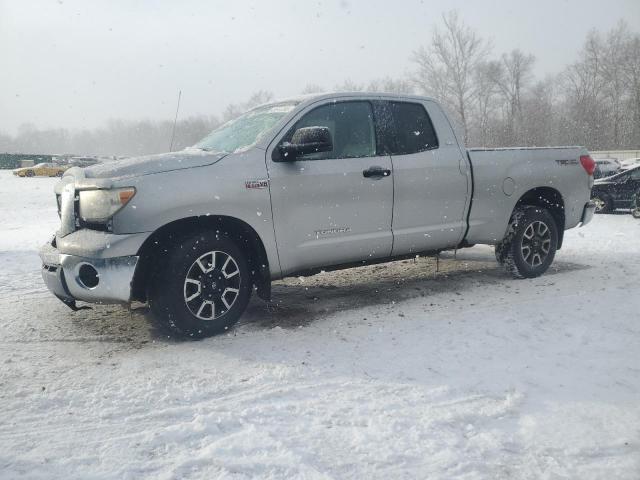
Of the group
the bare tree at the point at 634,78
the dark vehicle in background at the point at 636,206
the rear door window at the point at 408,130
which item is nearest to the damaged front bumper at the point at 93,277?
the rear door window at the point at 408,130

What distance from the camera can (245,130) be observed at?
4.70 metres

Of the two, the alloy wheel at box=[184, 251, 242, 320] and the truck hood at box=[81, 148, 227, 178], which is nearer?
the truck hood at box=[81, 148, 227, 178]

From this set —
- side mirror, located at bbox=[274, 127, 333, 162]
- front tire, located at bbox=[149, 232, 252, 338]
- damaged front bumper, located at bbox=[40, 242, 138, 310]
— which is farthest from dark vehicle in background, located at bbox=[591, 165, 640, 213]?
damaged front bumper, located at bbox=[40, 242, 138, 310]

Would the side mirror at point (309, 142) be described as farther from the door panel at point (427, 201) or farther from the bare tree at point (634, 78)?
the bare tree at point (634, 78)

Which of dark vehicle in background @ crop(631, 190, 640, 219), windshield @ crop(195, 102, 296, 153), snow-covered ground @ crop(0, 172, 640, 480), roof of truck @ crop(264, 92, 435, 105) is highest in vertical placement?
roof of truck @ crop(264, 92, 435, 105)

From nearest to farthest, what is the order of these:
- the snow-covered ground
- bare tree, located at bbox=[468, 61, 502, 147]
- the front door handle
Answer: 1. the snow-covered ground
2. the front door handle
3. bare tree, located at bbox=[468, 61, 502, 147]

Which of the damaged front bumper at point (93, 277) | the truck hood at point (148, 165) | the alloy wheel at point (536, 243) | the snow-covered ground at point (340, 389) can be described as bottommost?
the snow-covered ground at point (340, 389)

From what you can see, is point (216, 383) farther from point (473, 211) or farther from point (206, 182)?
point (473, 211)

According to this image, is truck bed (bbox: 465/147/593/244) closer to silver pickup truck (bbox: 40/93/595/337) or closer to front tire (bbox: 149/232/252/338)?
silver pickup truck (bbox: 40/93/595/337)

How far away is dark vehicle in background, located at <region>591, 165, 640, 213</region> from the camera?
13062mm

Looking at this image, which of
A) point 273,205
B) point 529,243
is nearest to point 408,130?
point 273,205

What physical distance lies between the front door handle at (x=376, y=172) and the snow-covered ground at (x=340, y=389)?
1.20 meters

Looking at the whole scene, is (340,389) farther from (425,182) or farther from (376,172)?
(425,182)

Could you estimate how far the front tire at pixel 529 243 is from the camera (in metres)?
5.78
